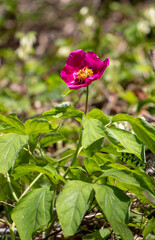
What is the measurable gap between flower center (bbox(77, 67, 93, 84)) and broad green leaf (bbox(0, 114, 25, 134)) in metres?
0.35

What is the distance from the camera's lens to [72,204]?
3.11 feet

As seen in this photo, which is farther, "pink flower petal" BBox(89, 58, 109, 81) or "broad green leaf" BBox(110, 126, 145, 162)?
"pink flower petal" BBox(89, 58, 109, 81)

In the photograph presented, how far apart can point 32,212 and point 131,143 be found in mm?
458

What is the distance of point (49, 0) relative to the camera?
8031mm

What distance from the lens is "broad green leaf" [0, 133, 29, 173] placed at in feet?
3.40

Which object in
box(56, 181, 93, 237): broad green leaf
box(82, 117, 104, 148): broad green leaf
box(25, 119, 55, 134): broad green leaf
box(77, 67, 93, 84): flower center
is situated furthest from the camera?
box(77, 67, 93, 84): flower center

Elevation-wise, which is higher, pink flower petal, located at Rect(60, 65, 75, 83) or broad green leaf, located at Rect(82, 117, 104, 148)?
pink flower petal, located at Rect(60, 65, 75, 83)

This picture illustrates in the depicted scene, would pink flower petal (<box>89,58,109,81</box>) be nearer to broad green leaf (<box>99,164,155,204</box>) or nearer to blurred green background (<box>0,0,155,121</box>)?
broad green leaf (<box>99,164,155,204</box>)

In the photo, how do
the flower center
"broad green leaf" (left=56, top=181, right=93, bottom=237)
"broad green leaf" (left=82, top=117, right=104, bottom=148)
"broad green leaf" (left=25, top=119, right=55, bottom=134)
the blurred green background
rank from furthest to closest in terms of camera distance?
the blurred green background < the flower center < "broad green leaf" (left=25, top=119, right=55, bottom=134) < "broad green leaf" (left=82, top=117, right=104, bottom=148) < "broad green leaf" (left=56, top=181, right=93, bottom=237)

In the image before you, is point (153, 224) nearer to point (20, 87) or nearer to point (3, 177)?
point (3, 177)

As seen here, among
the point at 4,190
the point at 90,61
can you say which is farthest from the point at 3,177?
the point at 90,61

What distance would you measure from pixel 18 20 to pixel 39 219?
6.33m

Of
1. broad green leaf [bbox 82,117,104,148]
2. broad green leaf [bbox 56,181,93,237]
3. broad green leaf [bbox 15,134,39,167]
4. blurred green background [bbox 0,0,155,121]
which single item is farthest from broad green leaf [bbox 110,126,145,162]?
blurred green background [bbox 0,0,155,121]

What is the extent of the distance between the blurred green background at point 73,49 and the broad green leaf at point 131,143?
0.94 meters
